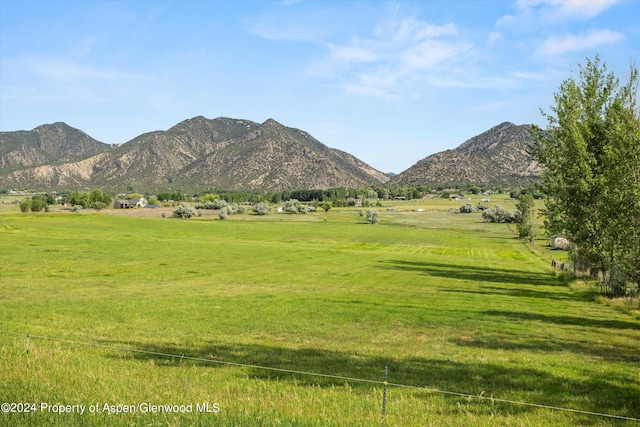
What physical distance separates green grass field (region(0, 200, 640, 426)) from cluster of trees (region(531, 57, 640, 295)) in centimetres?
489

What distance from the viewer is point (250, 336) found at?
22.1 meters

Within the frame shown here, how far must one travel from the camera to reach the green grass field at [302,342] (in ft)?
33.6

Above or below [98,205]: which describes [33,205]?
above

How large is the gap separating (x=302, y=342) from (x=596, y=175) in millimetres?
36750

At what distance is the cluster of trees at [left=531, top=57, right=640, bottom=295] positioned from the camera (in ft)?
115

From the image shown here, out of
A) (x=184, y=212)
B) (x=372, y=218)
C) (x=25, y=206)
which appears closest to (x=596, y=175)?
(x=372, y=218)

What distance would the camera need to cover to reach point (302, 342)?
2108cm

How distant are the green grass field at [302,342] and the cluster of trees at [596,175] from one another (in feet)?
16.0

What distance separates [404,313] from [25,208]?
171 m

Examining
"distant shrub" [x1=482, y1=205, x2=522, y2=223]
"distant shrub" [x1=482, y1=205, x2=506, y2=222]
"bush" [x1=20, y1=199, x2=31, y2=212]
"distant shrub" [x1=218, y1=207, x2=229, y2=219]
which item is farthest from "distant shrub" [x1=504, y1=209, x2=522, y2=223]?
"bush" [x1=20, y1=199, x2=31, y2=212]

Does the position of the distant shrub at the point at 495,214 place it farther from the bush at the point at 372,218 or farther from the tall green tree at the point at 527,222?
the tall green tree at the point at 527,222

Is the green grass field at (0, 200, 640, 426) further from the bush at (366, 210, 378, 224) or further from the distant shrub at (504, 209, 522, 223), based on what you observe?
the distant shrub at (504, 209, 522, 223)

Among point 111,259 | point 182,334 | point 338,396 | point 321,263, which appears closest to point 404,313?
point 182,334

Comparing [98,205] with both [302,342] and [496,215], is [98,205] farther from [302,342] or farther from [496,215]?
[302,342]
